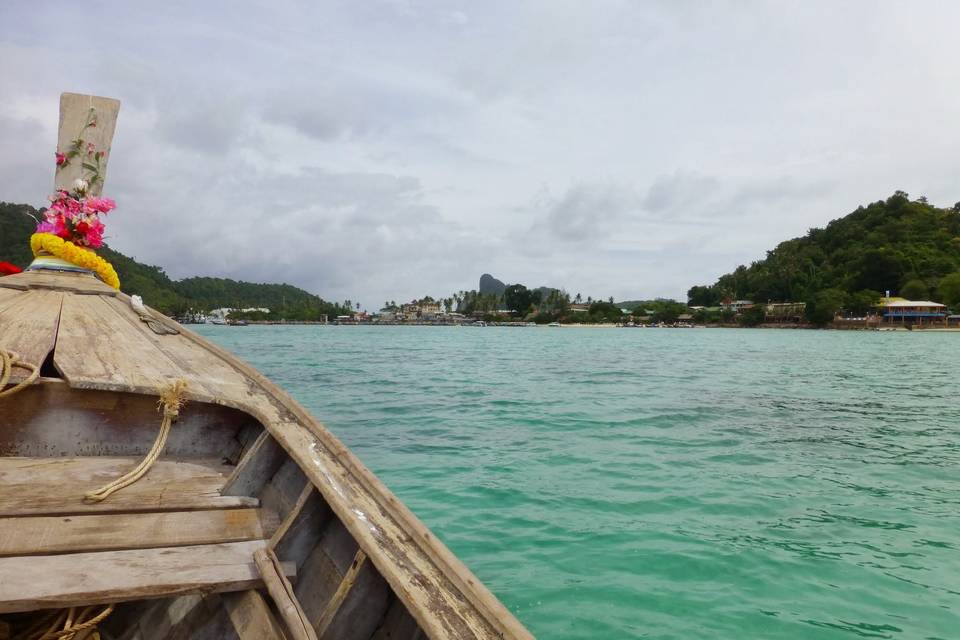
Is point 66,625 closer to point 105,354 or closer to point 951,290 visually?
point 105,354

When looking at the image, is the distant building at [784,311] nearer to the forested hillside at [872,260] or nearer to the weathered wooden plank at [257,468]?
the forested hillside at [872,260]

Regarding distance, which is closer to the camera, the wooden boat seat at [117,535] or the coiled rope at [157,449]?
the wooden boat seat at [117,535]

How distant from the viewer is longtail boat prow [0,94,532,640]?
1.93 metres

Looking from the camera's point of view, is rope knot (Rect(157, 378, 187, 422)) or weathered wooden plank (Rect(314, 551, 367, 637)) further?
rope knot (Rect(157, 378, 187, 422))

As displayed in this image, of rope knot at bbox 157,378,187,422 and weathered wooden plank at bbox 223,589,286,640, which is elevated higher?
rope knot at bbox 157,378,187,422

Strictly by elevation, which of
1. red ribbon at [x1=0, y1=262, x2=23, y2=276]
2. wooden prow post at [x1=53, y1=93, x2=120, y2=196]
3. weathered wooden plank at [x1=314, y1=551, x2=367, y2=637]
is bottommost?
weathered wooden plank at [x1=314, y1=551, x2=367, y2=637]

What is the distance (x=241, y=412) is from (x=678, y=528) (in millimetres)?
4212

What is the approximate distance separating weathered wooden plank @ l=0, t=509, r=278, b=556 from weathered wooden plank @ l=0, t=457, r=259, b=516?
0.18 ft

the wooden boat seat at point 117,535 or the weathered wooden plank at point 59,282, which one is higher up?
the weathered wooden plank at point 59,282

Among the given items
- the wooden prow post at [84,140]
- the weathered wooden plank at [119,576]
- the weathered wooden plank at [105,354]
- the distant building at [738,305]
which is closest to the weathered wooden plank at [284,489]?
the weathered wooden plank at [119,576]

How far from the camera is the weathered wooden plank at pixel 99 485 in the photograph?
2.42 metres

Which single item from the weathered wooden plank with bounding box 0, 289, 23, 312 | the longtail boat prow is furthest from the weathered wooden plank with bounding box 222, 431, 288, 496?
the weathered wooden plank with bounding box 0, 289, 23, 312

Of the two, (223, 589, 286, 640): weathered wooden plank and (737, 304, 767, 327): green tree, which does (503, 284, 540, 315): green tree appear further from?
(223, 589, 286, 640): weathered wooden plank

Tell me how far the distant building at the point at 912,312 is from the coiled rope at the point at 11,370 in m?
100
